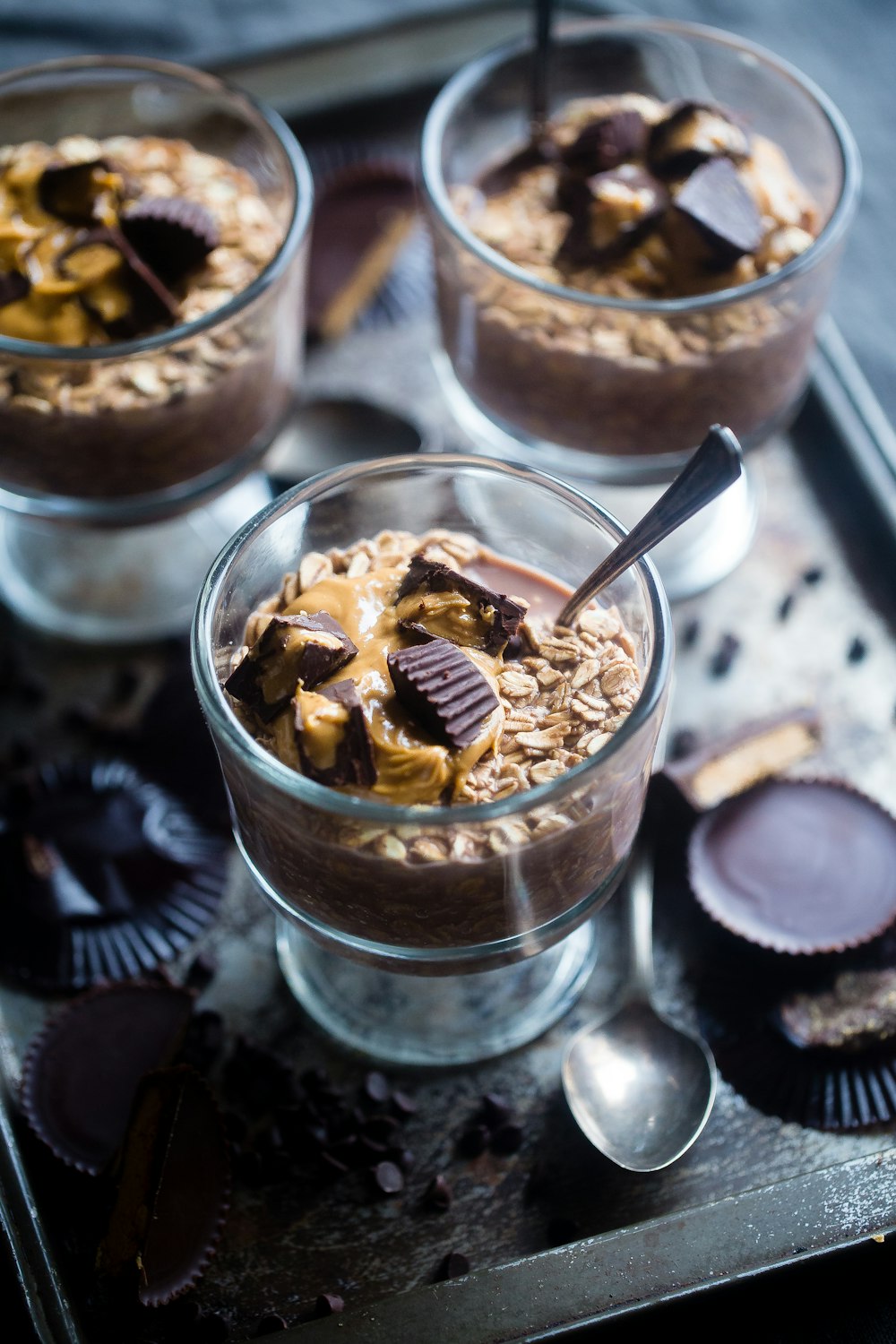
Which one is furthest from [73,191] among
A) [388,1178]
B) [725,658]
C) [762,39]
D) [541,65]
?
[762,39]

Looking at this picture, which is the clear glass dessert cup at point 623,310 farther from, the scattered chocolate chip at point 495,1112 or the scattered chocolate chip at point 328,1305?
the scattered chocolate chip at point 328,1305

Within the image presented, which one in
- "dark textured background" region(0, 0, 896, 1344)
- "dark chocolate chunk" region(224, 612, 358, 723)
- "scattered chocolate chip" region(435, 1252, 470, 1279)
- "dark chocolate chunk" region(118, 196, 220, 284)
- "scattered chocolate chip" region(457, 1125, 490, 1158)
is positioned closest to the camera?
"dark chocolate chunk" region(224, 612, 358, 723)

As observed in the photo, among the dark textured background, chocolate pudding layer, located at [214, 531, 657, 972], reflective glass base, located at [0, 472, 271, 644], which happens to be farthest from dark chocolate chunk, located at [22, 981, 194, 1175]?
the dark textured background

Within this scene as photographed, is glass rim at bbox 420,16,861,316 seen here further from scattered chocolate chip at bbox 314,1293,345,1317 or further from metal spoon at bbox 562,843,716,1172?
scattered chocolate chip at bbox 314,1293,345,1317

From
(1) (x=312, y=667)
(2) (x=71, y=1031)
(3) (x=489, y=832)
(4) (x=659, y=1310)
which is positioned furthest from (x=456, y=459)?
(4) (x=659, y=1310)

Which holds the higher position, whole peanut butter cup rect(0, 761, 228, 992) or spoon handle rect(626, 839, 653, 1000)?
spoon handle rect(626, 839, 653, 1000)

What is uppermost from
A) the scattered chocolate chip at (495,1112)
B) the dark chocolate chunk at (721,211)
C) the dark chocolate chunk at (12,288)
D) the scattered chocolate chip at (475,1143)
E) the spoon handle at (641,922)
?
the dark chocolate chunk at (721,211)

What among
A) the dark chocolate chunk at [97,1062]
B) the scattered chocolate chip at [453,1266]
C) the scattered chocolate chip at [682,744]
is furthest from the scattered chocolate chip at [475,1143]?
the scattered chocolate chip at [682,744]

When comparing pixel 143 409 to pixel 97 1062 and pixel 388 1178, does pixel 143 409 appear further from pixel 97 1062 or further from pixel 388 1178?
pixel 388 1178
